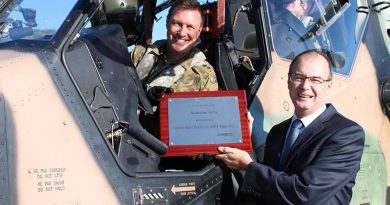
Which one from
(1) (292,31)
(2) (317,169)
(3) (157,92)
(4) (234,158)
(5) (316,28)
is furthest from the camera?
(5) (316,28)

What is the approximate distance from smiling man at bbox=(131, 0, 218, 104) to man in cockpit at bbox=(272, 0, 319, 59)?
1.90 feet

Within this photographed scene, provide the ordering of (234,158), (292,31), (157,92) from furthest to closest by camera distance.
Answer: (292,31) < (157,92) < (234,158)

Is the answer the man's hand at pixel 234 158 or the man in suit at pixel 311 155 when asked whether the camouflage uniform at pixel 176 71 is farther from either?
the man in suit at pixel 311 155

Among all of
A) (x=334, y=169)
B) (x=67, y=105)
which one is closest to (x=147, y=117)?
(x=67, y=105)

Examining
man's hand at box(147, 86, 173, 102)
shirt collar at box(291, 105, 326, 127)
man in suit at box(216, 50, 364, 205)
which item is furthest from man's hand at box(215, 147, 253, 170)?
man's hand at box(147, 86, 173, 102)

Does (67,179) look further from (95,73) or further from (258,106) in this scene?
(258,106)

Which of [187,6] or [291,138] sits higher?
[187,6]

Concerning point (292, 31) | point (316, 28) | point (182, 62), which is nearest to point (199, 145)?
point (182, 62)

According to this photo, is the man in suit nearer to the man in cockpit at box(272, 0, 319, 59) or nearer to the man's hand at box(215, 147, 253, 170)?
the man's hand at box(215, 147, 253, 170)

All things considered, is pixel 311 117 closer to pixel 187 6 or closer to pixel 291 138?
pixel 291 138

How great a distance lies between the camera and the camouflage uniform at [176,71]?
361 centimetres

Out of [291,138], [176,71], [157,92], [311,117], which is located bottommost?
[291,138]

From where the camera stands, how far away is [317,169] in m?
2.65

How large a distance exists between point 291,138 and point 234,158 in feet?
1.08
